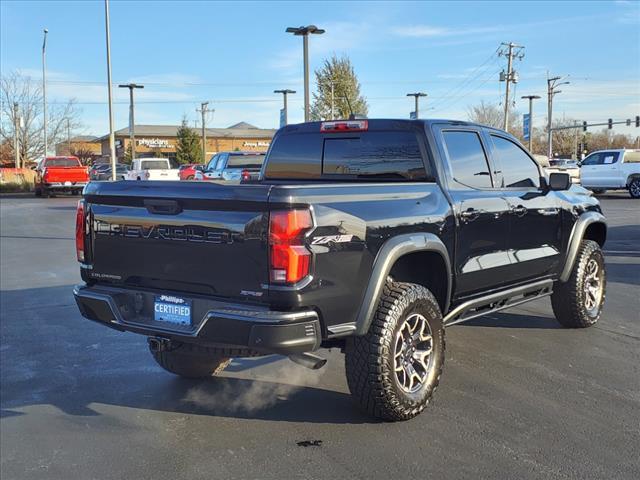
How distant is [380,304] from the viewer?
155 inches

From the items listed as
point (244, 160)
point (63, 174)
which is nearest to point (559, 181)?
point (244, 160)

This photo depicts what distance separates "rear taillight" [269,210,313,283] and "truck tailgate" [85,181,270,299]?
0.18 feet

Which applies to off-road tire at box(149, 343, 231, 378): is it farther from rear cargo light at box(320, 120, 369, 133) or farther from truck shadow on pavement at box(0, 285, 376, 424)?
rear cargo light at box(320, 120, 369, 133)

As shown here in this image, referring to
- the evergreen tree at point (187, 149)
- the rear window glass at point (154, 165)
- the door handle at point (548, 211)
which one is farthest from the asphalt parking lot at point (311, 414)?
the evergreen tree at point (187, 149)

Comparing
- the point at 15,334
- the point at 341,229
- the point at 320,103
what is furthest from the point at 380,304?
the point at 320,103

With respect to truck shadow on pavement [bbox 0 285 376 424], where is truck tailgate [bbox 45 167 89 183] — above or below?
above

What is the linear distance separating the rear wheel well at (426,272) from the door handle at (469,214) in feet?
1.30

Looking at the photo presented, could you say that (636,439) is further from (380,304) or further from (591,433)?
(380,304)

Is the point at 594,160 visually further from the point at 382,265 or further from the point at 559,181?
the point at 382,265

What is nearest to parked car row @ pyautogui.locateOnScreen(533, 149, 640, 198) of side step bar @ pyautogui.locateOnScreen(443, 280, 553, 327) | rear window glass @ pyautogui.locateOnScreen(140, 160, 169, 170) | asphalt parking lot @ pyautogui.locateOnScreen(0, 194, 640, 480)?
rear window glass @ pyautogui.locateOnScreen(140, 160, 169, 170)

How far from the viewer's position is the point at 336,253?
3.56m

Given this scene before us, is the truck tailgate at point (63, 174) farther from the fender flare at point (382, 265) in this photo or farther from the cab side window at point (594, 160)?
the fender flare at point (382, 265)

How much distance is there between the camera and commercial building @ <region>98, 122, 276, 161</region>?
8644 cm

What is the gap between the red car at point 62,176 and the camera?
3048 cm
